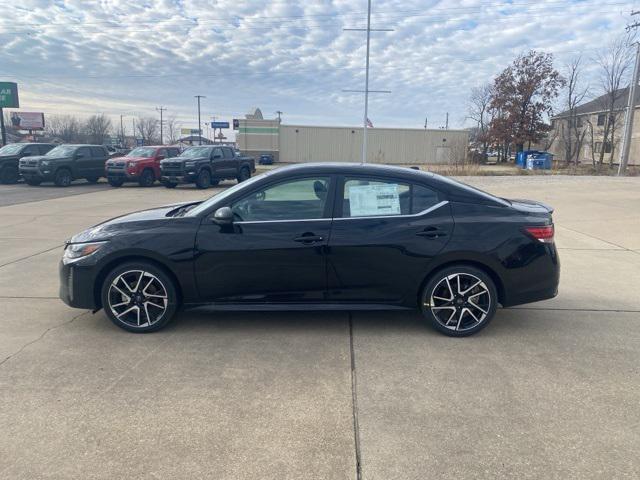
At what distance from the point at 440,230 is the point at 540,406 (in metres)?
1.65

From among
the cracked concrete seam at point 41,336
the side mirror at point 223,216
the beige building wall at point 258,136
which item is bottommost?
the cracked concrete seam at point 41,336

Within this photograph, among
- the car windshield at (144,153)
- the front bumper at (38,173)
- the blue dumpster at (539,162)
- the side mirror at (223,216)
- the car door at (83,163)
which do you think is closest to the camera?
the side mirror at (223,216)

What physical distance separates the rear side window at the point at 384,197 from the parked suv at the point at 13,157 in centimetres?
2232

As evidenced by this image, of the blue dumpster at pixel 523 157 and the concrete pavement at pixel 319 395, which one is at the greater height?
the blue dumpster at pixel 523 157

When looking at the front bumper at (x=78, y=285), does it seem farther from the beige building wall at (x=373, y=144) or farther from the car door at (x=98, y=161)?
the beige building wall at (x=373, y=144)

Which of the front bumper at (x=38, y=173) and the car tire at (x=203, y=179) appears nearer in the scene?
the car tire at (x=203, y=179)

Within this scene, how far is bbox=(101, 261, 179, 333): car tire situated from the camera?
413 cm

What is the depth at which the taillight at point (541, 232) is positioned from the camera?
4.15m

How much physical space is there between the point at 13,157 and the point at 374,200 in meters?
22.7

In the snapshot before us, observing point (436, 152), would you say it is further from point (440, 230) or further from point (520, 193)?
point (440, 230)

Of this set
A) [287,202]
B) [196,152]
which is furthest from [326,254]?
[196,152]

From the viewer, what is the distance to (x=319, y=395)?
10.5 feet

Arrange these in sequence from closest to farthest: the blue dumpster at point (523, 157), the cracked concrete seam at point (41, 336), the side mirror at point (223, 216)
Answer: the cracked concrete seam at point (41, 336), the side mirror at point (223, 216), the blue dumpster at point (523, 157)

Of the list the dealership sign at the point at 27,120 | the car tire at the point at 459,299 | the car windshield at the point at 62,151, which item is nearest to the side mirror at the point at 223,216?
the car tire at the point at 459,299
